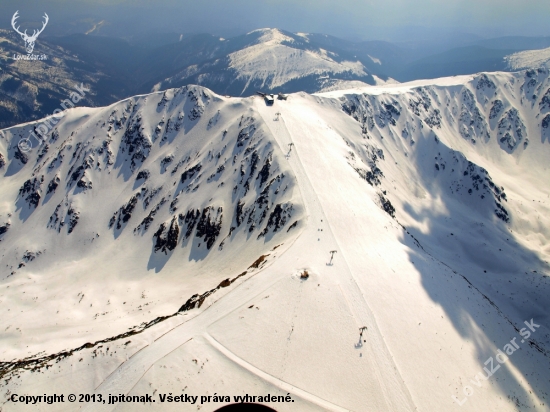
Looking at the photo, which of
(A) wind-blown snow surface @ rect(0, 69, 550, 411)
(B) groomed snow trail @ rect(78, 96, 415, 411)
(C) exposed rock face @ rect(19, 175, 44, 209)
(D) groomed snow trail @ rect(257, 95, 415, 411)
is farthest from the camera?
(C) exposed rock face @ rect(19, 175, 44, 209)

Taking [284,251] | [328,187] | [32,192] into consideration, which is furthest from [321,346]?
[32,192]

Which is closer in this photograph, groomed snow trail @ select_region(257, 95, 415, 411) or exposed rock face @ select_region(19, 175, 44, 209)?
groomed snow trail @ select_region(257, 95, 415, 411)

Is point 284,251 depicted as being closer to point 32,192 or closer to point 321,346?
point 321,346

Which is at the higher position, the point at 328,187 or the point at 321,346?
the point at 328,187

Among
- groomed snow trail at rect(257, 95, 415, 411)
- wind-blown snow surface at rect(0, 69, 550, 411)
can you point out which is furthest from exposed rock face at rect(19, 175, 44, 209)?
groomed snow trail at rect(257, 95, 415, 411)

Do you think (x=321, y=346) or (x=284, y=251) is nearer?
(x=321, y=346)

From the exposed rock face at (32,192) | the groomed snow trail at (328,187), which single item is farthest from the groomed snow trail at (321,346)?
the exposed rock face at (32,192)

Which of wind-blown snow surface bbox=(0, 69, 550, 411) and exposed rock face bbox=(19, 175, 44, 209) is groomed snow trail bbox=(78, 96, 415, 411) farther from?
exposed rock face bbox=(19, 175, 44, 209)

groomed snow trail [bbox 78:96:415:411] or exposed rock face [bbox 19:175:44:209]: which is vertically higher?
groomed snow trail [bbox 78:96:415:411]

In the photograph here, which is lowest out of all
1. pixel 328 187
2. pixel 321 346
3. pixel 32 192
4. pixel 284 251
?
pixel 32 192
